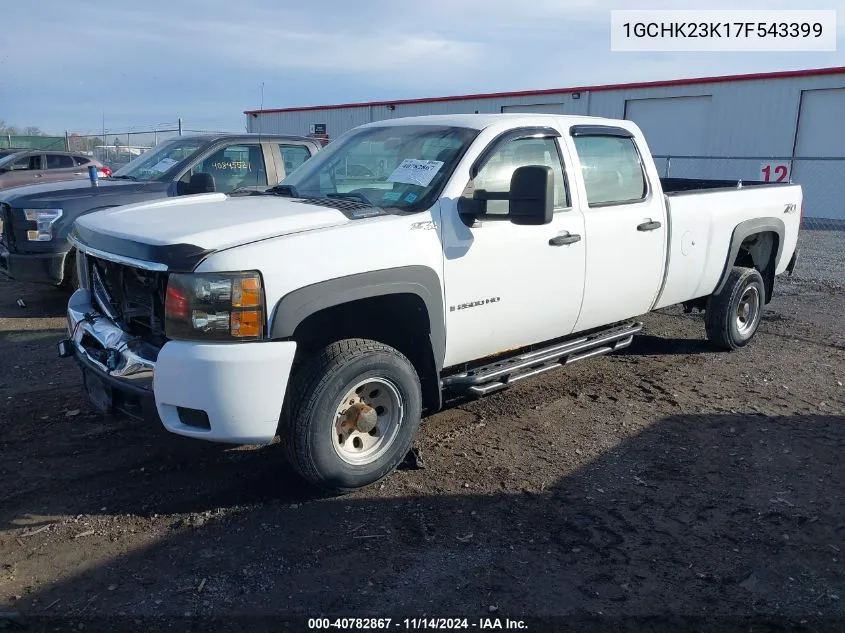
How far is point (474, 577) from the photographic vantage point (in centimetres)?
323

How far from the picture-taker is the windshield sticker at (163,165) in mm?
8281

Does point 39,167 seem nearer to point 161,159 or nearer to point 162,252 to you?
point 161,159

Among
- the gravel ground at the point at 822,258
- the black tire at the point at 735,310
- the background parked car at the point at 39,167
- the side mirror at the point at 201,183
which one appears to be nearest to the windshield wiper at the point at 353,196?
the side mirror at the point at 201,183

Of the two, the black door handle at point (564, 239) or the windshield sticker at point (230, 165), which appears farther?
the windshield sticker at point (230, 165)

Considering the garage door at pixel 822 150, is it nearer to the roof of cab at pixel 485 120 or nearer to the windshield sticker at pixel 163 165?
the windshield sticker at pixel 163 165

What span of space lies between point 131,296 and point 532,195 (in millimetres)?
2181

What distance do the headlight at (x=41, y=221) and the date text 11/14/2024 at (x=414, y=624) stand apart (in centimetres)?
592

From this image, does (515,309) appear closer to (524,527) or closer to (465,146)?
(465,146)

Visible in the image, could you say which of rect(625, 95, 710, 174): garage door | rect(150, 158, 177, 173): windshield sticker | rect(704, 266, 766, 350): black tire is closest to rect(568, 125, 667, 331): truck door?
rect(704, 266, 766, 350): black tire

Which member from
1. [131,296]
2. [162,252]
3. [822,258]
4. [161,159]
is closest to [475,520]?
[162,252]

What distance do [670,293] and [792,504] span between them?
2.22m

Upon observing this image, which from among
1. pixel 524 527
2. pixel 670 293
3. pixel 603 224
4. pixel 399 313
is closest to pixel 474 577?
pixel 524 527

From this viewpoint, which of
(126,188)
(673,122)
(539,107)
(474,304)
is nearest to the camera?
(474,304)

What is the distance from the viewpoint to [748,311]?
7.03 m
